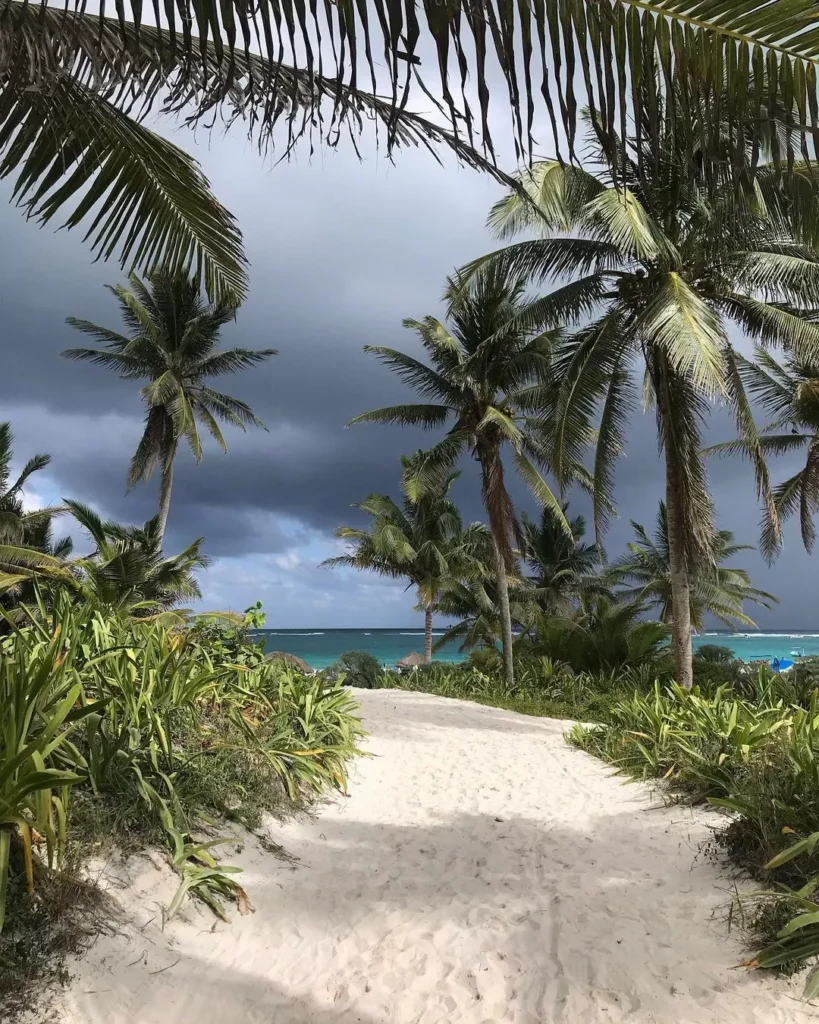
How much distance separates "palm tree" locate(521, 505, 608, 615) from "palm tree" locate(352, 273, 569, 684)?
1224 centimetres

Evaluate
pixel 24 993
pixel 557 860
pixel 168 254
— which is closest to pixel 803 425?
pixel 557 860

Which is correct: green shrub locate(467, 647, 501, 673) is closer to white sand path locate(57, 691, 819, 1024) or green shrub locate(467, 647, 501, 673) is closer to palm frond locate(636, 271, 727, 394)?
palm frond locate(636, 271, 727, 394)

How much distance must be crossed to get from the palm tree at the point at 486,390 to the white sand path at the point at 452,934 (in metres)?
10.2

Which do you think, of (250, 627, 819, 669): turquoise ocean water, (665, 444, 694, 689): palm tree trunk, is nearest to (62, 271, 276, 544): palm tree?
(665, 444, 694, 689): palm tree trunk

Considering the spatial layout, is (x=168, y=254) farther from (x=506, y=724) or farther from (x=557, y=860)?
(x=506, y=724)

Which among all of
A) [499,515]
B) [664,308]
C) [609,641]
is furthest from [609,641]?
[664,308]

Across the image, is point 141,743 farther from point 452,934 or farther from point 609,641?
point 609,641

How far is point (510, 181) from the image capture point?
1984mm

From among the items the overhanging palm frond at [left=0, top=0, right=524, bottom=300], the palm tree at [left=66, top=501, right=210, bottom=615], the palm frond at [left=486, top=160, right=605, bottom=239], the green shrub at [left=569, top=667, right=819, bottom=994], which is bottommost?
the green shrub at [left=569, top=667, right=819, bottom=994]

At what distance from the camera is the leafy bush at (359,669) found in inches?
597

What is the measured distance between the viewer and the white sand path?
2973mm

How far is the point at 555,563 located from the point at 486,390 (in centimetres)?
1469

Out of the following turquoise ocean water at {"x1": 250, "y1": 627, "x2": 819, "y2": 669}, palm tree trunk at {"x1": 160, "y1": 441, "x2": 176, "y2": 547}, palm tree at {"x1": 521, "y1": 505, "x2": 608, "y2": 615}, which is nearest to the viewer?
palm tree trunk at {"x1": 160, "y1": 441, "x2": 176, "y2": 547}

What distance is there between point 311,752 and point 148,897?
231 cm
